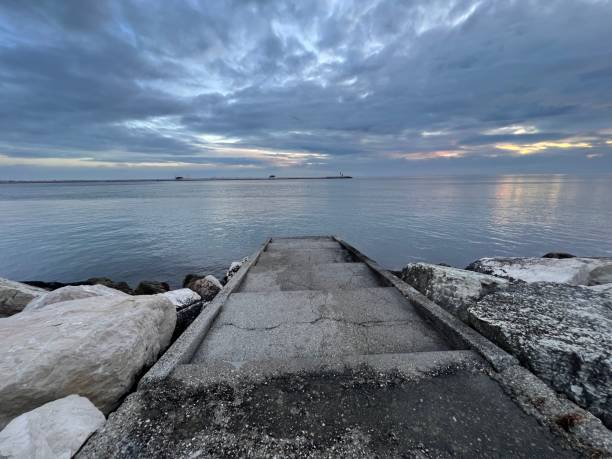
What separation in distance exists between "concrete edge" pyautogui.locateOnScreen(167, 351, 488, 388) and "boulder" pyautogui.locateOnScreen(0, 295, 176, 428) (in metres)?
0.56

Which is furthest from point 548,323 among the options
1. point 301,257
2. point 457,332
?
point 301,257

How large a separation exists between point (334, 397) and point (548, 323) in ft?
8.28

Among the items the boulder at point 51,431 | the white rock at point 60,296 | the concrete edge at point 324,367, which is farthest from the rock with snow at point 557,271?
the white rock at point 60,296

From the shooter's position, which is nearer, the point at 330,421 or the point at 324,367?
the point at 330,421

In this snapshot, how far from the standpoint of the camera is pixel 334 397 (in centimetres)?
221

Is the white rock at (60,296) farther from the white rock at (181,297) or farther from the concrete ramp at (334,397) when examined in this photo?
the concrete ramp at (334,397)

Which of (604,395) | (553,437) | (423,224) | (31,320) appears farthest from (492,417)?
(423,224)

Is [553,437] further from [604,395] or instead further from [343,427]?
[343,427]

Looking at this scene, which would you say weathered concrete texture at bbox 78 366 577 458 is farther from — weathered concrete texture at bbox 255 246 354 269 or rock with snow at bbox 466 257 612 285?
rock with snow at bbox 466 257 612 285

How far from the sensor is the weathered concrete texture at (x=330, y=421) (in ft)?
5.89

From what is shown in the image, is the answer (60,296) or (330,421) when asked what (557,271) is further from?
(60,296)

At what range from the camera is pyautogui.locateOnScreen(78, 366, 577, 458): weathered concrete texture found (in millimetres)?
1795

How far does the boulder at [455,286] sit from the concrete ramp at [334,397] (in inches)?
20.0

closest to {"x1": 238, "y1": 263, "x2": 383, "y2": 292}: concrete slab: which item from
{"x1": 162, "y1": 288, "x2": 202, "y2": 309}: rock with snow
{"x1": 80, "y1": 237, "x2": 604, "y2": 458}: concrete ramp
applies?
{"x1": 162, "y1": 288, "x2": 202, "y2": 309}: rock with snow
